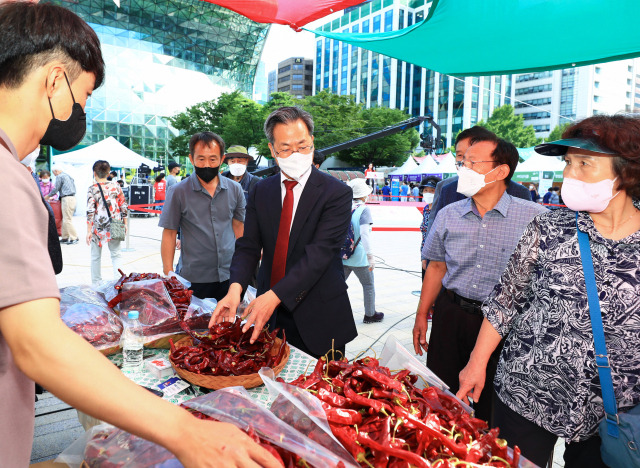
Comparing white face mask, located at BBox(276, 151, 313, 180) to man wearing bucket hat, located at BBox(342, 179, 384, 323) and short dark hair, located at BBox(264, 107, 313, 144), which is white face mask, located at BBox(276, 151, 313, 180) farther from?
man wearing bucket hat, located at BBox(342, 179, 384, 323)

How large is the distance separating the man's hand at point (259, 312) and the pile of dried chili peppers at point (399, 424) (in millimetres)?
550

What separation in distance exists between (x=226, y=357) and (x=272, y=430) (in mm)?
853

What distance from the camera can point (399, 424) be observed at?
124 centimetres

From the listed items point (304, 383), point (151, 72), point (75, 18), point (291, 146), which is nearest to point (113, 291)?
point (291, 146)

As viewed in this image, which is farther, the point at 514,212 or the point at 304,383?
the point at 514,212

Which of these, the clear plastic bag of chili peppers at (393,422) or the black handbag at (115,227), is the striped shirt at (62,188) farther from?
the clear plastic bag of chili peppers at (393,422)

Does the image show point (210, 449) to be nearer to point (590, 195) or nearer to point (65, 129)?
point (65, 129)

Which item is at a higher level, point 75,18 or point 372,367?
point 75,18

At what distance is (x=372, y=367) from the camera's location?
1546 millimetres

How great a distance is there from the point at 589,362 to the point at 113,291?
2.63m

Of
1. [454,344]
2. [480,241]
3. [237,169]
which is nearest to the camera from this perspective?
[480,241]

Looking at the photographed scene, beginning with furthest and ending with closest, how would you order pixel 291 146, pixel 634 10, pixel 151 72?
pixel 151 72 → pixel 634 10 → pixel 291 146

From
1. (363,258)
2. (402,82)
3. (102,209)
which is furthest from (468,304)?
(402,82)

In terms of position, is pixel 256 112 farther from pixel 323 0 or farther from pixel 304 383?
pixel 304 383
